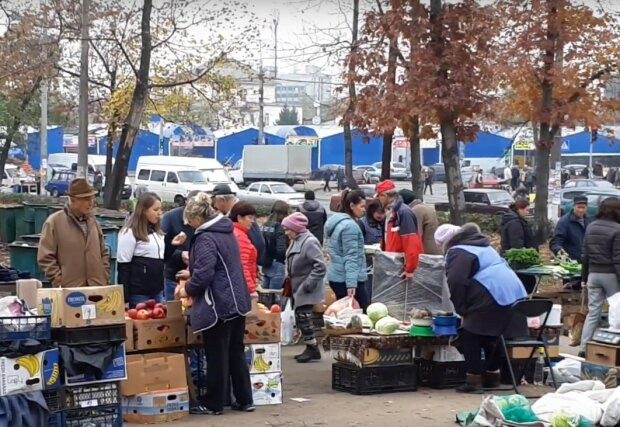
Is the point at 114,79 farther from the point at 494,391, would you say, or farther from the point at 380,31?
the point at 494,391

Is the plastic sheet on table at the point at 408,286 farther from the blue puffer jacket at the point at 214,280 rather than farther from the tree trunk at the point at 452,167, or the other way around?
the tree trunk at the point at 452,167

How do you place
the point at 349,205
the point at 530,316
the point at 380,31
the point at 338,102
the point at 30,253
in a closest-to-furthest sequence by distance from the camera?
1. the point at 530,316
2. the point at 349,205
3. the point at 30,253
4. the point at 380,31
5. the point at 338,102

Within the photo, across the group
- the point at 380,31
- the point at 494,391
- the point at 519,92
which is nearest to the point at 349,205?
the point at 494,391

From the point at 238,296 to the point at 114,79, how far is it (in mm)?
26149

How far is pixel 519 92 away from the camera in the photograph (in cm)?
2381

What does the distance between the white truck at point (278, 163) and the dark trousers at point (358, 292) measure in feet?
157

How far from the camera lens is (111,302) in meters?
7.92

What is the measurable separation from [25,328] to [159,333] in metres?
1.58

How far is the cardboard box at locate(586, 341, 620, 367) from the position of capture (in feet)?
31.3

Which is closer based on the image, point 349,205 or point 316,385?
point 316,385

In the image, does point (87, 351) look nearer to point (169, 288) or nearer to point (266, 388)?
point (266, 388)

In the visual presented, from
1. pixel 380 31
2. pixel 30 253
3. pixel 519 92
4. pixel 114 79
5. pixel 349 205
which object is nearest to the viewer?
pixel 349 205

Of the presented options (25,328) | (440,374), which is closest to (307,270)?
(440,374)

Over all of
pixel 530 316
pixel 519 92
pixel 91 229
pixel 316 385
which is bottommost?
pixel 316 385
